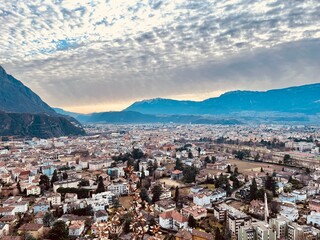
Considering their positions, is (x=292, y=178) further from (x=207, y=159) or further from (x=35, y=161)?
(x=35, y=161)

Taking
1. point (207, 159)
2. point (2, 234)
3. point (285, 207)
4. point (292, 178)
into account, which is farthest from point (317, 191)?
point (2, 234)

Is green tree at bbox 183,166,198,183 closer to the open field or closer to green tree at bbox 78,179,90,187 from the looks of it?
the open field

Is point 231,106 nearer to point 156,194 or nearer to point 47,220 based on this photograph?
point 156,194

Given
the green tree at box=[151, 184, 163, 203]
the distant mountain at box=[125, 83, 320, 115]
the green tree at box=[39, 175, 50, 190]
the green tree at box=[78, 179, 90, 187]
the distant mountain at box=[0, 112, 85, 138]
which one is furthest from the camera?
the distant mountain at box=[125, 83, 320, 115]

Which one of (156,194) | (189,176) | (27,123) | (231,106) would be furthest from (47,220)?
(231,106)

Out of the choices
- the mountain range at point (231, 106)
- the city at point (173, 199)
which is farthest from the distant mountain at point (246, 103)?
the city at point (173, 199)

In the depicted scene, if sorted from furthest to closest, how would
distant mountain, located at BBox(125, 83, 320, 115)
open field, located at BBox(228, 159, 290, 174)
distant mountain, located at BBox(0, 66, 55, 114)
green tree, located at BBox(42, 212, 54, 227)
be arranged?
distant mountain, located at BBox(125, 83, 320, 115) < distant mountain, located at BBox(0, 66, 55, 114) < open field, located at BBox(228, 159, 290, 174) < green tree, located at BBox(42, 212, 54, 227)

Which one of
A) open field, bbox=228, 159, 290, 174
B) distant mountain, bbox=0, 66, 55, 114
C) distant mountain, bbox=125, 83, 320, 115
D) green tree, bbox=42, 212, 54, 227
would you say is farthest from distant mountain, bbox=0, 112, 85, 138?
distant mountain, bbox=125, 83, 320, 115
